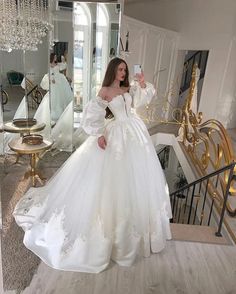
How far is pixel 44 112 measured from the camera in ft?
11.1

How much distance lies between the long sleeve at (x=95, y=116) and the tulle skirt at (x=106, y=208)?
0.31 feet

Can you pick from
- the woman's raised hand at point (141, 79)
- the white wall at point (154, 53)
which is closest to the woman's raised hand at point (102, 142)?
the woman's raised hand at point (141, 79)

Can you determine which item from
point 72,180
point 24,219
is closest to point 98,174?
point 72,180

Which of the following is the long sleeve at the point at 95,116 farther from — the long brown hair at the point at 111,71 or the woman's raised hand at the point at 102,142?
the long brown hair at the point at 111,71

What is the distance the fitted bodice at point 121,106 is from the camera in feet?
6.47

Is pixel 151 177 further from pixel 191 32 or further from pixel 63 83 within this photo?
pixel 191 32

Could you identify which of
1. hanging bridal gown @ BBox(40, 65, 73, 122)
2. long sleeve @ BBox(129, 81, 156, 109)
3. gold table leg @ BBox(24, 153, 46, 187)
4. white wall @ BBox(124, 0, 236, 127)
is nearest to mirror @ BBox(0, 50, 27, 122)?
hanging bridal gown @ BBox(40, 65, 73, 122)

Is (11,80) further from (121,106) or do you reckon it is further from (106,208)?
(106,208)

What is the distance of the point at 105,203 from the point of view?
1887 mm

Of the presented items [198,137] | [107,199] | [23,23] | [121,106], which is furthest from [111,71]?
[198,137]

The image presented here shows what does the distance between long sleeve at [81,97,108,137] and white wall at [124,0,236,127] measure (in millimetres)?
4926

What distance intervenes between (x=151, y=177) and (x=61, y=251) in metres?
0.82

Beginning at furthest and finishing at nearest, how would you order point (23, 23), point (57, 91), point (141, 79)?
point (57, 91) → point (23, 23) → point (141, 79)

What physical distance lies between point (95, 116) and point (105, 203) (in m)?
0.61
